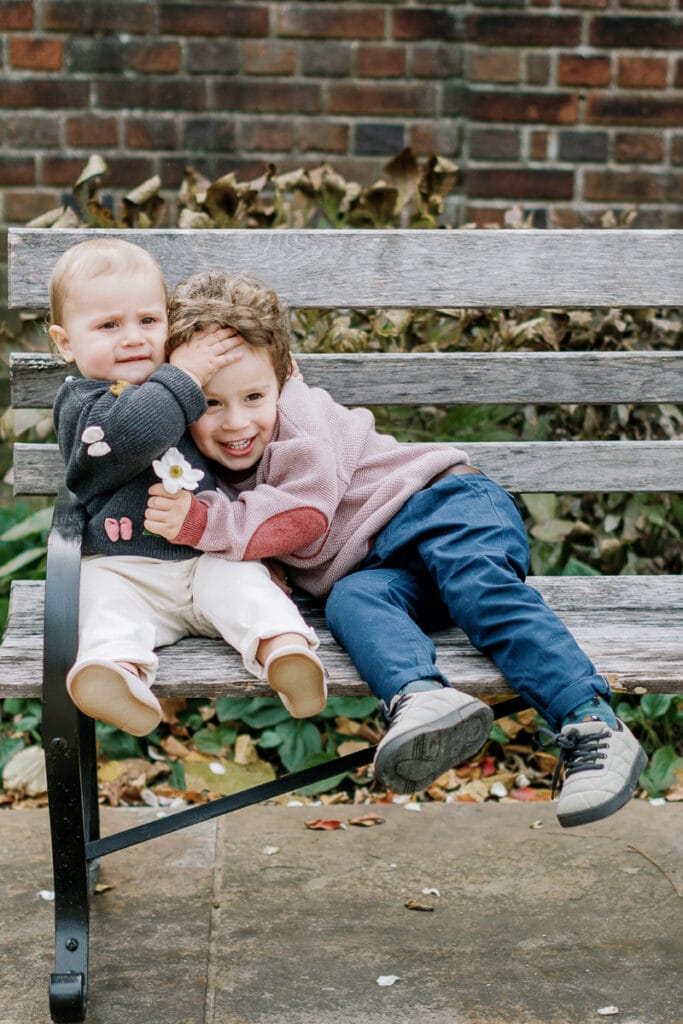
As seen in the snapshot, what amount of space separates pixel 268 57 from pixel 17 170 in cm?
87

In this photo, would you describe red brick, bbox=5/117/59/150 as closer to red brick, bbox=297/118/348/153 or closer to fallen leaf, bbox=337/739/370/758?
red brick, bbox=297/118/348/153

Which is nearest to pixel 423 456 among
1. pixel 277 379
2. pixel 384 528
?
pixel 384 528

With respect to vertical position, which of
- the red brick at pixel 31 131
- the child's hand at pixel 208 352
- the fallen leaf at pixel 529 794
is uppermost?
the red brick at pixel 31 131

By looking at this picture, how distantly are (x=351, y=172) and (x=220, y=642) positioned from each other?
7.34 ft

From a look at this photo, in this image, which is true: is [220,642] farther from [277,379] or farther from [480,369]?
[480,369]

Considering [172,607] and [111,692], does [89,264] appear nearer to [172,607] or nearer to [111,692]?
[172,607]

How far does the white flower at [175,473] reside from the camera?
2225 millimetres

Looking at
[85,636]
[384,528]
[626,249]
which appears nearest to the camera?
[85,636]

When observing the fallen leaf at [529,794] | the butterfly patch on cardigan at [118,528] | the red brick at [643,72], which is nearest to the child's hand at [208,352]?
the butterfly patch on cardigan at [118,528]

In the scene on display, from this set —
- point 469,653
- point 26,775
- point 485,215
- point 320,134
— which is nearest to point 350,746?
point 26,775

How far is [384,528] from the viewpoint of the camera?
7.86ft

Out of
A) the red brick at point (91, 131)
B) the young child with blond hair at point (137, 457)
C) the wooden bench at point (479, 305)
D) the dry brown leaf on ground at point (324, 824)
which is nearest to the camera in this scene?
the young child with blond hair at point (137, 457)

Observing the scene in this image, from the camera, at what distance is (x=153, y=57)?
Result: 3961 mm

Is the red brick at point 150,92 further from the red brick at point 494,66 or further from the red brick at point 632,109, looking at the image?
the red brick at point 632,109
